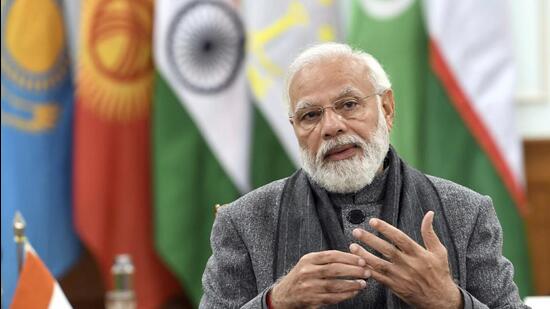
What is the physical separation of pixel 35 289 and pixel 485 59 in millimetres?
3108

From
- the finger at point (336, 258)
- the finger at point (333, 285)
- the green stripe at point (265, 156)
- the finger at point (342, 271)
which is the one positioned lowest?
the finger at point (333, 285)

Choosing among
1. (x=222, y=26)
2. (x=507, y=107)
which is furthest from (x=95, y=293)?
(x=507, y=107)

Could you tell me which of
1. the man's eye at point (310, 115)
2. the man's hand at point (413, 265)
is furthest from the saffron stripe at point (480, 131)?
the man's hand at point (413, 265)

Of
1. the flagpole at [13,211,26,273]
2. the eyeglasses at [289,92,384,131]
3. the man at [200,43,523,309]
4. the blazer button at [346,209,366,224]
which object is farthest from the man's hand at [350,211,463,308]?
the flagpole at [13,211,26,273]

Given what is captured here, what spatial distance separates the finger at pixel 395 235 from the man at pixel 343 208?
0.22 meters

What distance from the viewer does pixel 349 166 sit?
9.36ft

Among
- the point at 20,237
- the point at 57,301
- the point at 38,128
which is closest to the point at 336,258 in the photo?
the point at 57,301

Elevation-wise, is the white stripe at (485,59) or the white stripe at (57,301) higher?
the white stripe at (485,59)

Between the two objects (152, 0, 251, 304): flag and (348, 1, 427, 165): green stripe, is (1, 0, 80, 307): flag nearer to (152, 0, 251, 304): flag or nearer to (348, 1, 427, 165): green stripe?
(152, 0, 251, 304): flag

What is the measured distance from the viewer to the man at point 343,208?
9.24ft

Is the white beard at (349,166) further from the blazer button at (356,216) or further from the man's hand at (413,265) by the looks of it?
the man's hand at (413,265)

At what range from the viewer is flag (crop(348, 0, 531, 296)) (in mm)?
5703

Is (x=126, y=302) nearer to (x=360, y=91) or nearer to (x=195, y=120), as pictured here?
(x=360, y=91)

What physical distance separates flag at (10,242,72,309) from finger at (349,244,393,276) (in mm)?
1399
